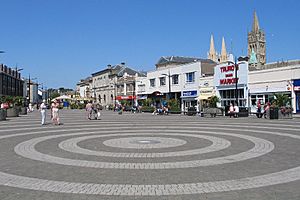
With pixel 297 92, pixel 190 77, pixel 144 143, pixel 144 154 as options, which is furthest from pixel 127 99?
pixel 144 154

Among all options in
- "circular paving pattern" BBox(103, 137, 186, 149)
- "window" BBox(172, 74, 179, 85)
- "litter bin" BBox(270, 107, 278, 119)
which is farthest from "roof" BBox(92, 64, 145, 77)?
"circular paving pattern" BBox(103, 137, 186, 149)

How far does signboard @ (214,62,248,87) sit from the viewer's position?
4573cm

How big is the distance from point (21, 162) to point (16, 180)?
217cm

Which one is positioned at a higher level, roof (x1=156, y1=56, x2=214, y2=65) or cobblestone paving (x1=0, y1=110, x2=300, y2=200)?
roof (x1=156, y1=56, x2=214, y2=65)

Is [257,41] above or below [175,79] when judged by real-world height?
above

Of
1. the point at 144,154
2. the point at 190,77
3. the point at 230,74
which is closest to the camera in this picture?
the point at 144,154

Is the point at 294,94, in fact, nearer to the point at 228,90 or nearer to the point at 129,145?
the point at 228,90

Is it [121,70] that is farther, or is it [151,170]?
[121,70]

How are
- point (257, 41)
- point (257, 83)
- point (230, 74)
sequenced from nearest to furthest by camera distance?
point (257, 83), point (230, 74), point (257, 41)

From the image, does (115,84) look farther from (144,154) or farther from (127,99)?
(144,154)

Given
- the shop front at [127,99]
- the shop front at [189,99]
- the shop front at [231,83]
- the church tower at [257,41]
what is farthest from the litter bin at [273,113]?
the church tower at [257,41]

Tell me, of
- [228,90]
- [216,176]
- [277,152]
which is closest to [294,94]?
[228,90]

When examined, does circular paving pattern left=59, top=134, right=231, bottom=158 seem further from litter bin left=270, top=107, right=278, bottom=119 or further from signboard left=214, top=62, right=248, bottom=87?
signboard left=214, top=62, right=248, bottom=87

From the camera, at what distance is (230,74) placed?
48.1 m
